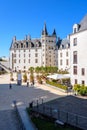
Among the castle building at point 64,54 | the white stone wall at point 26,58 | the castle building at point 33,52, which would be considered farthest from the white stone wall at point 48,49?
the castle building at point 64,54

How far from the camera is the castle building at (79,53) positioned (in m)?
38.6

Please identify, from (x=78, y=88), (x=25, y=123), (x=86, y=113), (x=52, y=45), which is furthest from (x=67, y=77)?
(x=52, y=45)

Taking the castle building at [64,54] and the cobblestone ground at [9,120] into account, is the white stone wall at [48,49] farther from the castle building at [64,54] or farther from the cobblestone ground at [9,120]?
the cobblestone ground at [9,120]

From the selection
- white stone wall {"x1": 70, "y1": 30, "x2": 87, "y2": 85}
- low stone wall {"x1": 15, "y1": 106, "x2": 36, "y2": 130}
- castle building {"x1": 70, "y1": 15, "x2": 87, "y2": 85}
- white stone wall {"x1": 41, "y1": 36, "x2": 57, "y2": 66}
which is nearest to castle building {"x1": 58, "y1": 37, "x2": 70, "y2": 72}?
white stone wall {"x1": 41, "y1": 36, "x2": 57, "y2": 66}

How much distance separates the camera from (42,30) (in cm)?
9275

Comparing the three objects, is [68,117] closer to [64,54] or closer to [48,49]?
[64,54]

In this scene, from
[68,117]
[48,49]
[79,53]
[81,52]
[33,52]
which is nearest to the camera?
[68,117]

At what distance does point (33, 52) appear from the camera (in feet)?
310

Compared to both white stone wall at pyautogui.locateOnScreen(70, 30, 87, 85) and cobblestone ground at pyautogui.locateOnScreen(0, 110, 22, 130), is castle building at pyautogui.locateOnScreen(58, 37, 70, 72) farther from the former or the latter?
cobblestone ground at pyautogui.locateOnScreen(0, 110, 22, 130)

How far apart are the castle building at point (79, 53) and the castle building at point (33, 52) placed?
4832 centimetres

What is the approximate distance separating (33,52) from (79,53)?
184ft

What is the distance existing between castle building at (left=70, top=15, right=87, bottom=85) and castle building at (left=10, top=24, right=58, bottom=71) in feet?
159

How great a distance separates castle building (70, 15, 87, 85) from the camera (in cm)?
3859

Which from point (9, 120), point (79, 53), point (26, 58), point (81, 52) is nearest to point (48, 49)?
point (26, 58)
